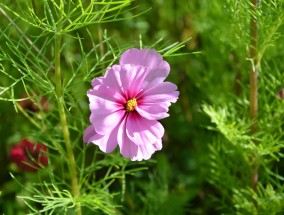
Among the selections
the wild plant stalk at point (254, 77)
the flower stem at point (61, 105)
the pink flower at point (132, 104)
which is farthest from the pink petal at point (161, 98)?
the wild plant stalk at point (254, 77)

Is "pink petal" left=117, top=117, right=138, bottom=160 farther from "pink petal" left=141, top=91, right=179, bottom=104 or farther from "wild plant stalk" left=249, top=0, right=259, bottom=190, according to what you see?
"wild plant stalk" left=249, top=0, right=259, bottom=190

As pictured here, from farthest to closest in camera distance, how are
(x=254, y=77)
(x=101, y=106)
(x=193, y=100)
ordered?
(x=193, y=100) < (x=254, y=77) < (x=101, y=106)

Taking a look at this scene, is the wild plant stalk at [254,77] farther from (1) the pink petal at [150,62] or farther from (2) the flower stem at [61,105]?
(2) the flower stem at [61,105]

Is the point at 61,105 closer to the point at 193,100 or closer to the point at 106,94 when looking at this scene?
→ the point at 106,94

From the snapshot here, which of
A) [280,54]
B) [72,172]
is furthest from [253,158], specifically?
[72,172]

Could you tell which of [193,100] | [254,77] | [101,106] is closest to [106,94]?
[101,106]

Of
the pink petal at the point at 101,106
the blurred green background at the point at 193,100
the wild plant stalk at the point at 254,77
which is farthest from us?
the blurred green background at the point at 193,100

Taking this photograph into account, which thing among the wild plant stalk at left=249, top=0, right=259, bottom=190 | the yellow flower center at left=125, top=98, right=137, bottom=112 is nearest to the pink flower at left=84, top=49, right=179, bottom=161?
the yellow flower center at left=125, top=98, right=137, bottom=112
